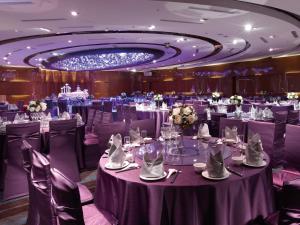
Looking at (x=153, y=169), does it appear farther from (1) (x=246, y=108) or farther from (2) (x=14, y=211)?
(1) (x=246, y=108)

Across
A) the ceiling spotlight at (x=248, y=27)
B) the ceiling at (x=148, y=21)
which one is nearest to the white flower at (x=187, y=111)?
the ceiling at (x=148, y=21)

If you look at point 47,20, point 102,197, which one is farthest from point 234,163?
point 47,20

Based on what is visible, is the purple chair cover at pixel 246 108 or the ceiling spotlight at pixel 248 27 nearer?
the ceiling spotlight at pixel 248 27

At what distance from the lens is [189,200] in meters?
1.92

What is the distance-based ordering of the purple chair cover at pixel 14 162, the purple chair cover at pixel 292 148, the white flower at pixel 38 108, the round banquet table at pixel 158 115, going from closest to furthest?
the purple chair cover at pixel 292 148 < the purple chair cover at pixel 14 162 < the white flower at pixel 38 108 < the round banquet table at pixel 158 115

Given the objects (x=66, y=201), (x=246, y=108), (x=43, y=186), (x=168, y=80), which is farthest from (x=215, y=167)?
(x=168, y=80)

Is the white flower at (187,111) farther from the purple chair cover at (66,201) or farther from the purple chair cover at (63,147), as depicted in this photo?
the purple chair cover at (63,147)

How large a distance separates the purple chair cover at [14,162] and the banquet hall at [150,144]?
0.04 ft

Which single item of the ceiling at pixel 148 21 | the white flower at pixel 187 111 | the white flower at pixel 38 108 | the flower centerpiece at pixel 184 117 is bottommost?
the white flower at pixel 38 108

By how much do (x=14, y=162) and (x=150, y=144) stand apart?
6.57ft

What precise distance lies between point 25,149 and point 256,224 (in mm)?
1831

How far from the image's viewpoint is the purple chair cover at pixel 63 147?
167 inches

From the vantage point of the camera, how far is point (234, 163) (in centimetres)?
239

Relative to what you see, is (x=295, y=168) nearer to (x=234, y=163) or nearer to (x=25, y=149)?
(x=234, y=163)
